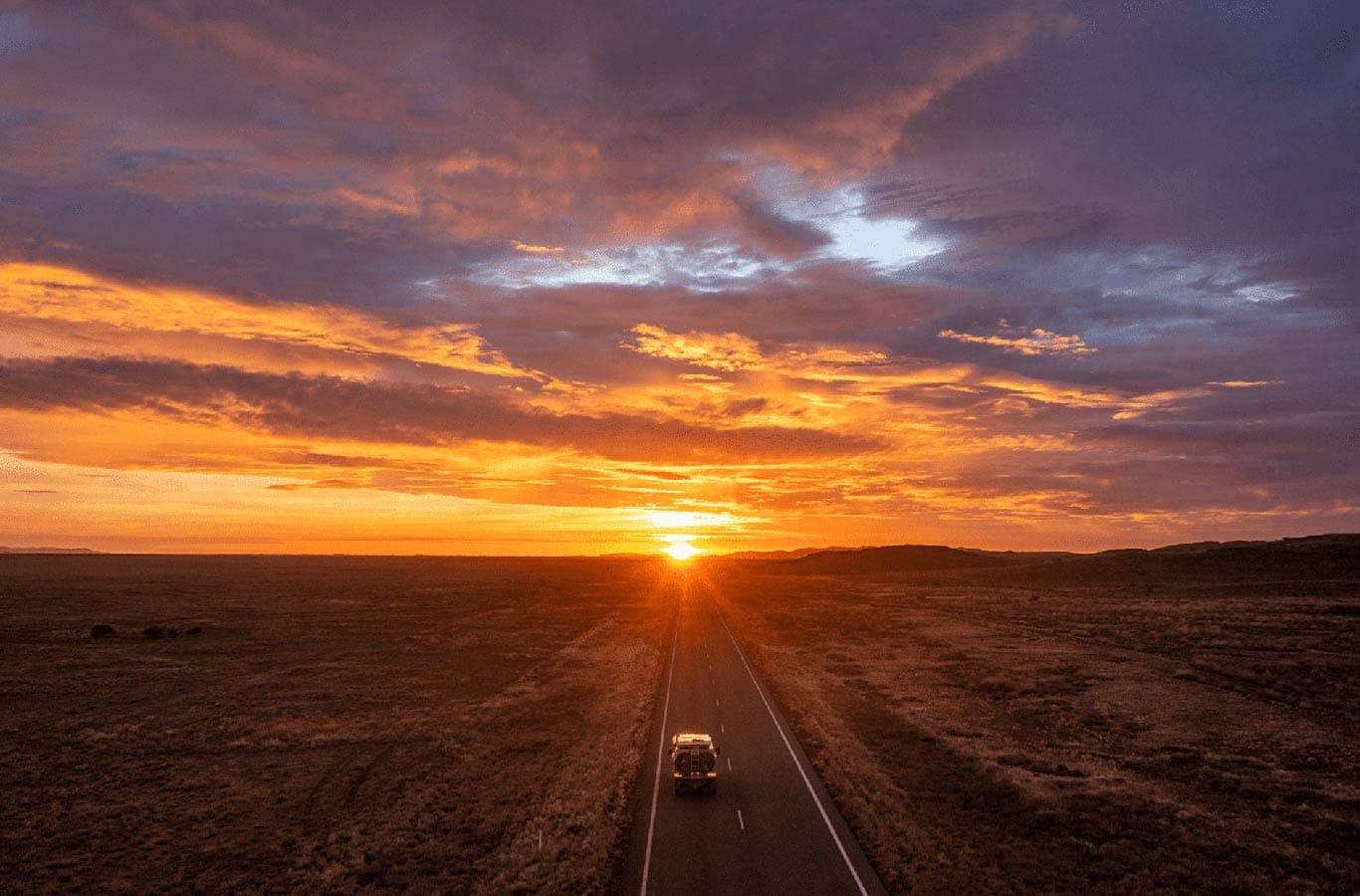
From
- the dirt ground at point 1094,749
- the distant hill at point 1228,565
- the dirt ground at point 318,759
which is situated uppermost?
the distant hill at point 1228,565

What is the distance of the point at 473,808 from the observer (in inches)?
1190

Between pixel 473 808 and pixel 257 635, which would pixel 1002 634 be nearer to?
pixel 473 808

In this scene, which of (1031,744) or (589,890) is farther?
(1031,744)

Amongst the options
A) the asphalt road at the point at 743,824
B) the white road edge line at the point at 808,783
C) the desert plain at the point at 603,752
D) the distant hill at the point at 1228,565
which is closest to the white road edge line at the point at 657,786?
the asphalt road at the point at 743,824

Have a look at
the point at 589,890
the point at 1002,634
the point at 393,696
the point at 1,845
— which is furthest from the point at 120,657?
the point at 1002,634

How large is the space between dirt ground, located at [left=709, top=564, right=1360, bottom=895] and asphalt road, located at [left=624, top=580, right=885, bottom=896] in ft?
4.04

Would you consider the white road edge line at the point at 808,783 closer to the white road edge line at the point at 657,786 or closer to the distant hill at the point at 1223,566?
the white road edge line at the point at 657,786

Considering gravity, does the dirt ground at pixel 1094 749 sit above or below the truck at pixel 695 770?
below

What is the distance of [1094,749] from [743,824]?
21709 mm

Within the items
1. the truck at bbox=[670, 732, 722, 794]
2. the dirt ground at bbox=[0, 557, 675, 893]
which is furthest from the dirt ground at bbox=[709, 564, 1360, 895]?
the dirt ground at bbox=[0, 557, 675, 893]

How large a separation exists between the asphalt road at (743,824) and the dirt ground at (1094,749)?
123 centimetres

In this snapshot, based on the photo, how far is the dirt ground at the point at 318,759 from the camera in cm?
2538

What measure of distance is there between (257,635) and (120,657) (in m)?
15.6

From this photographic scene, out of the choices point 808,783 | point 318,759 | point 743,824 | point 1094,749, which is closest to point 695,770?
point 743,824
